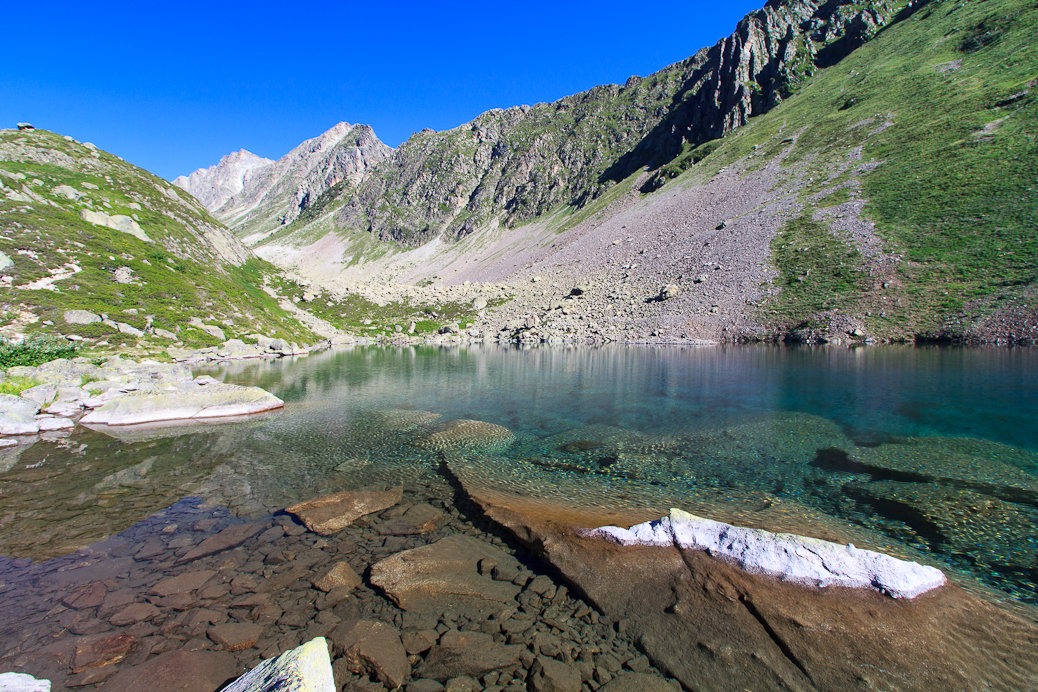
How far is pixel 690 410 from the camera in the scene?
84.1 feet

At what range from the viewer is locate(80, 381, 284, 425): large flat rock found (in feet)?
73.9

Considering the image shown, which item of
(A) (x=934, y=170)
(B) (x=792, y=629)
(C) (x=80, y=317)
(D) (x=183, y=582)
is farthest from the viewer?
(A) (x=934, y=170)

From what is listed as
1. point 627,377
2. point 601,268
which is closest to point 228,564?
point 627,377

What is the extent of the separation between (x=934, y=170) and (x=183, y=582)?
96.0 metres

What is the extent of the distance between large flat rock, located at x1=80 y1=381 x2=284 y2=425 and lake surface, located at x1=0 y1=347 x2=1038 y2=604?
5.13 ft

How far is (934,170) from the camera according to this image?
68.8 metres

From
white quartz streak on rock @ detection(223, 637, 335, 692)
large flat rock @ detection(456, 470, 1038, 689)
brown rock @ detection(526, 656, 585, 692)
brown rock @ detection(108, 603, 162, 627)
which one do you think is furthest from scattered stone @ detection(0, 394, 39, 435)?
brown rock @ detection(526, 656, 585, 692)

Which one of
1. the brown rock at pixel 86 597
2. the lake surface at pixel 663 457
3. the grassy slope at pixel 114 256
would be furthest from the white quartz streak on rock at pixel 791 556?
the grassy slope at pixel 114 256

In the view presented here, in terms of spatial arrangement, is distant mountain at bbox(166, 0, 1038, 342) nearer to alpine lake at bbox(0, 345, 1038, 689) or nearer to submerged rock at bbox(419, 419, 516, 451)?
alpine lake at bbox(0, 345, 1038, 689)

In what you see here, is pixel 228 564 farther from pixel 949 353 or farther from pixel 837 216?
pixel 837 216

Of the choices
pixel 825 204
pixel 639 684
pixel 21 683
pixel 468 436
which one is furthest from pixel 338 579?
pixel 825 204

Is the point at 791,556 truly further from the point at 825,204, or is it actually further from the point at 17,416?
the point at 825,204

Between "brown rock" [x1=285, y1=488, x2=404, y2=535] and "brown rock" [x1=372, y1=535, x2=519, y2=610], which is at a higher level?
"brown rock" [x1=285, y1=488, x2=404, y2=535]

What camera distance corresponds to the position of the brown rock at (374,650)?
7145 millimetres
